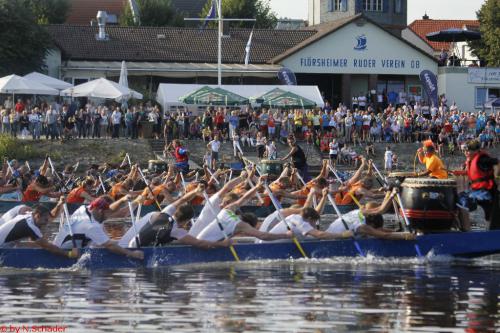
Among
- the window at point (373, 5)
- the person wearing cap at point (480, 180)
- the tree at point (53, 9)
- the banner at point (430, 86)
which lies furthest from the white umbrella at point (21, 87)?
the tree at point (53, 9)

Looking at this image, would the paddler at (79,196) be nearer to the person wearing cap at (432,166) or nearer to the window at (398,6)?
the person wearing cap at (432,166)

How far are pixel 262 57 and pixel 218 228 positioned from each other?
39.3m

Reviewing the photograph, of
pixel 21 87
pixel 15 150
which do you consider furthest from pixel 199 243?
pixel 21 87

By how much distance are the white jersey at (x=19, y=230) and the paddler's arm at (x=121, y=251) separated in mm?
1091

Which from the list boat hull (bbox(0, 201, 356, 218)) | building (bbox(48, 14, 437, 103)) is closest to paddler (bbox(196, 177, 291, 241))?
boat hull (bbox(0, 201, 356, 218))

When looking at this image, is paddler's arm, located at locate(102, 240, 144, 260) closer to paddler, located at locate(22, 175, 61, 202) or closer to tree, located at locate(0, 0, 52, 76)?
paddler, located at locate(22, 175, 61, 202)

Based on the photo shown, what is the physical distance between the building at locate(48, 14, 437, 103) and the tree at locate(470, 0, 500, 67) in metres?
9.47

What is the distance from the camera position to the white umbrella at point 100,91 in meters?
41.8

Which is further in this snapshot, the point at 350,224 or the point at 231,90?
the point at 231,90

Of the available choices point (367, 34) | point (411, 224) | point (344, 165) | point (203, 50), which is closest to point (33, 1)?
point (203, 50)

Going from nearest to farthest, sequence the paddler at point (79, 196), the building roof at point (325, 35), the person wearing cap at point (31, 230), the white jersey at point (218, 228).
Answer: the person wearing cap at point (31, 230) → the white jersey at point (218, 228) → the paddler at point (79, 196) → the building roof at point (325, 35)

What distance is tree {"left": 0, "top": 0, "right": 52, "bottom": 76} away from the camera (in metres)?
50.7

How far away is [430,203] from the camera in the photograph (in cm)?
1970

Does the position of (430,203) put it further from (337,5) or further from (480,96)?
(337,5)
